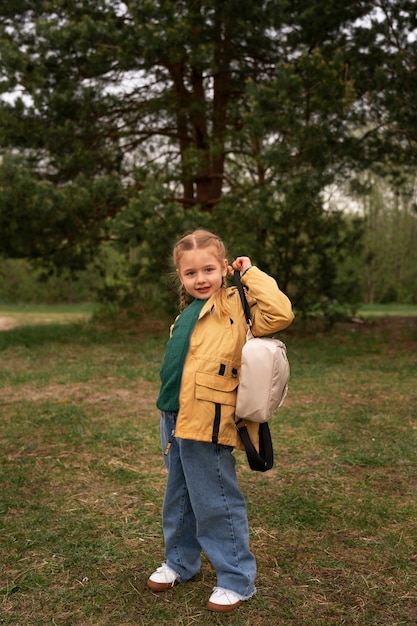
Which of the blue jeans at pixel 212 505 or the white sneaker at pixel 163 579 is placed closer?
the blue jeans at pixel 212 505

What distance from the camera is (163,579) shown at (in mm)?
2752

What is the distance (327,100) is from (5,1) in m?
6.34

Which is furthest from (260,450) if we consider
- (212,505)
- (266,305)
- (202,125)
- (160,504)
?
(202,125)

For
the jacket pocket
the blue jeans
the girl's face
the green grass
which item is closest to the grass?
the blue jeans

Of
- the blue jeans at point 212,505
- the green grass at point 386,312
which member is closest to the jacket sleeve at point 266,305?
the blue jeans at point 212,505

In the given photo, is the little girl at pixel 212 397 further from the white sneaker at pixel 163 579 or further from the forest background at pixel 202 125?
the forest background at pixel 202 125

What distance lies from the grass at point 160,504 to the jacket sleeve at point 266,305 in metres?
1.10

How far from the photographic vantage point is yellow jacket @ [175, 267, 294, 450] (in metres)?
2.50

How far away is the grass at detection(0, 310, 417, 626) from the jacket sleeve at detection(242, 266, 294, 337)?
1.10 m

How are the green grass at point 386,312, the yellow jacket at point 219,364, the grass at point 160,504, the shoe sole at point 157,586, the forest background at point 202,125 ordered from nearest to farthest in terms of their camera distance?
the yellow jacket at point 219,364 < the grass at point 160,504 < the shoe sole at point 157,586 < the forest background at point 202,125 < the green grass at point 386,312

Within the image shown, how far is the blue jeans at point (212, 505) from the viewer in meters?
2.55

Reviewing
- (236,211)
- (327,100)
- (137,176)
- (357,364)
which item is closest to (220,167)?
(137,176)

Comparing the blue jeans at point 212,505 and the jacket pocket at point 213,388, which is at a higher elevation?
the jacket pocket at point 213,388

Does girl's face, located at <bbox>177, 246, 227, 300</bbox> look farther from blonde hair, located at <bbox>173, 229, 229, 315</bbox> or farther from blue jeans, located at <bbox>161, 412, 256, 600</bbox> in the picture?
blue jeans, located at <bbox>161, 412, 256, 600</bbox>
